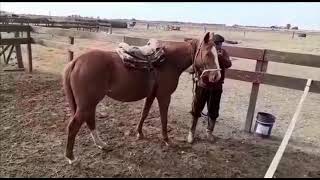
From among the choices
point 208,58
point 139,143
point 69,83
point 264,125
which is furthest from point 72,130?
point 264,125

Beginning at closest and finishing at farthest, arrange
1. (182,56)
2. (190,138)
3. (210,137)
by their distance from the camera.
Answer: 1. (182,56)
2. (190,138)
3. (210,137)

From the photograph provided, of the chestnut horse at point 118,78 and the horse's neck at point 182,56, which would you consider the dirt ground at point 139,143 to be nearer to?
the chestnut horse at point 118,78

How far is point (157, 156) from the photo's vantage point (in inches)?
161

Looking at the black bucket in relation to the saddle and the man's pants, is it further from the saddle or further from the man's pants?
the saddle

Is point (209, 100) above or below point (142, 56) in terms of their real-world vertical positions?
below

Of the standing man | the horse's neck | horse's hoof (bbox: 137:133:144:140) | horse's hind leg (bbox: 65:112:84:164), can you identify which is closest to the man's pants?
the standing man

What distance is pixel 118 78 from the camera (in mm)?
3945

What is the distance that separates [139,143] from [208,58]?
61.9 inches

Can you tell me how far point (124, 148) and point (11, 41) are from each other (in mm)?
6223

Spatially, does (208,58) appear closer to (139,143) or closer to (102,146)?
(139,143)

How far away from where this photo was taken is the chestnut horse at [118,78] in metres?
3.71

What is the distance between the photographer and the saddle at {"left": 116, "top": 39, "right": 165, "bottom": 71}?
4.00 metres

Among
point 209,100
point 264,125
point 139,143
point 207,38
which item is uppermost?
point 207,38

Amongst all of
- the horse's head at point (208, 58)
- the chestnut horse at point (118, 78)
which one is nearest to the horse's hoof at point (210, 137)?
the chestnut horse at point (118, 78)
